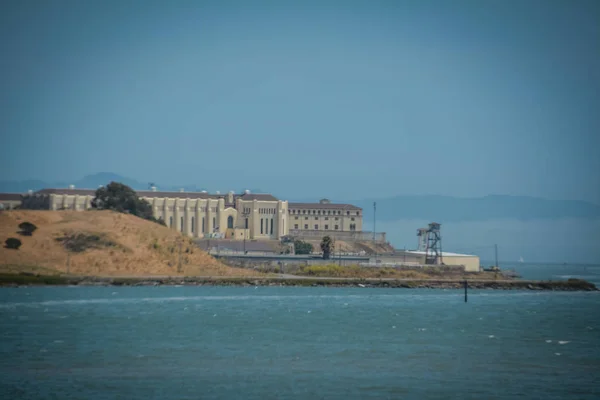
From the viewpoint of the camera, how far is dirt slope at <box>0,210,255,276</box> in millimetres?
112000

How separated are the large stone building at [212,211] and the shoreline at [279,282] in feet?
191

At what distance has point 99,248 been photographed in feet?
382

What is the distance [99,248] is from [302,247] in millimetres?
56717

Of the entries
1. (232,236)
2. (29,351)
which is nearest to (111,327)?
(29,351)

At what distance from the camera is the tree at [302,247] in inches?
6580

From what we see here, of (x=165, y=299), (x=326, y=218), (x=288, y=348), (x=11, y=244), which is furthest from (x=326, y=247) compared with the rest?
(x=288, y=348)

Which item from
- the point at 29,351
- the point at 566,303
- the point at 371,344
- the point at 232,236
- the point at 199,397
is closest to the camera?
the point at 199,397

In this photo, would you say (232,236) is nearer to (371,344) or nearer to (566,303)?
(566,303)

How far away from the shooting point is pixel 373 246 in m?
183

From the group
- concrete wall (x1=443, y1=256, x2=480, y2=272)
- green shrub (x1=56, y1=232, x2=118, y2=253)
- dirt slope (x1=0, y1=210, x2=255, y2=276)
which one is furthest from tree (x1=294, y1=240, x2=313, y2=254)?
green shrub (x1=56, y1=232, x2=118, y2=253)

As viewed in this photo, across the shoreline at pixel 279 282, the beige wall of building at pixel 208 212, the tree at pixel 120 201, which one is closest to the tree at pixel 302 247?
the beige wall of building at pixel 208 212

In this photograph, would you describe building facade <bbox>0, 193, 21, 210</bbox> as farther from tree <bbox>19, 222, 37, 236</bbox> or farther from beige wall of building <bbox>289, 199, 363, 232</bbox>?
tree <bbox>19, 222, 37, 236</bbox>

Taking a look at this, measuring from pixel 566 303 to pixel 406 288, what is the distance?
2672 centimetres

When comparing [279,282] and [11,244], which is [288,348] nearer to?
[279,282]
